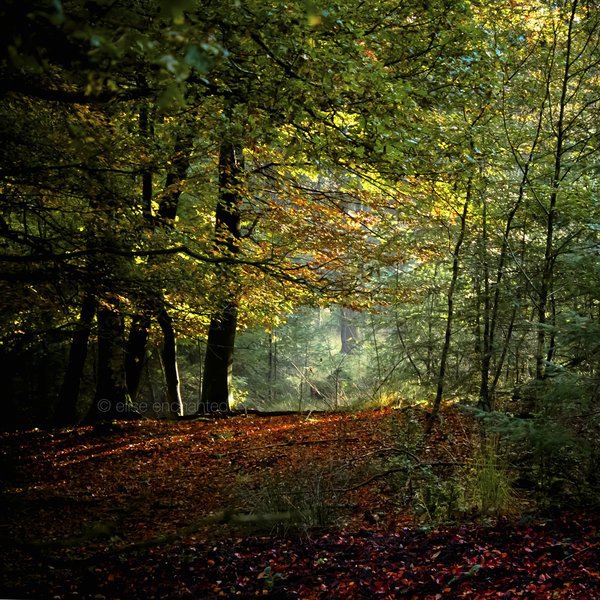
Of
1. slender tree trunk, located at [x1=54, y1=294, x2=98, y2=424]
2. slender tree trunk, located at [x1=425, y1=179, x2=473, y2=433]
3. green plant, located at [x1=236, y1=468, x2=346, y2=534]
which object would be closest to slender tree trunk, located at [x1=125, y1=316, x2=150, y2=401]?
slender tree trunk, located at [x1=54, y1=294, x2=98, y2=424]

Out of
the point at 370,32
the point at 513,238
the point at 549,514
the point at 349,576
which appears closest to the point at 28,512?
the point at 349,576

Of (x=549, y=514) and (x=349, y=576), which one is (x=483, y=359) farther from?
(x=349, y=576)

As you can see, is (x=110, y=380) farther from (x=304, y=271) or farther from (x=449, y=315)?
(x=449, y=315)

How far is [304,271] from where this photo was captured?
29.5 feet

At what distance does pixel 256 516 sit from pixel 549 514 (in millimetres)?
2819

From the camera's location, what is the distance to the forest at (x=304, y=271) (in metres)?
4.04

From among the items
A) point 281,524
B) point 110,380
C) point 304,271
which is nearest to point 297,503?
point 281,524

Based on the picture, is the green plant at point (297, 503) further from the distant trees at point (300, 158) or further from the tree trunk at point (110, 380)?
the tree trunk at point (110, 380)

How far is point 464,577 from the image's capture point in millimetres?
3904

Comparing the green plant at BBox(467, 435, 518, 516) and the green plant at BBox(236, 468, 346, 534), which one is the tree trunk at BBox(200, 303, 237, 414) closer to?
the green plant at BBox(236, 468, 346, 534)

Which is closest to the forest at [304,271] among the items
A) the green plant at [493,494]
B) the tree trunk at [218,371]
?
the green plant at [493,494]
